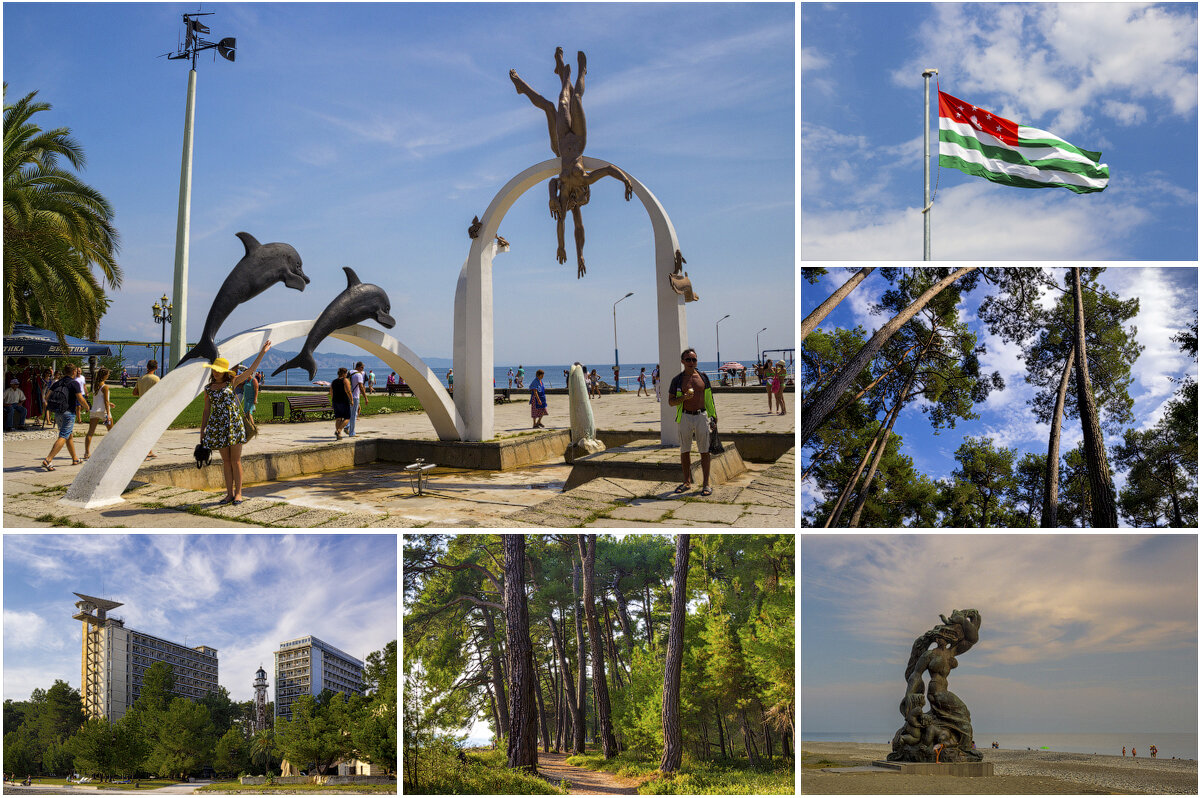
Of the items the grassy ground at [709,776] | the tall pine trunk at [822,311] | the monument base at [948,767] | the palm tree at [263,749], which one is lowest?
the palm tree at [263,749]

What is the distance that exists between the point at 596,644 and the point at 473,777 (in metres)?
2.62

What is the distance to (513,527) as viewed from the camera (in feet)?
20.9

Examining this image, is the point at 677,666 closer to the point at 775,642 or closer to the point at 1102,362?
the point at 775,642

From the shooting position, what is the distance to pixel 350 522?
22.0 feet

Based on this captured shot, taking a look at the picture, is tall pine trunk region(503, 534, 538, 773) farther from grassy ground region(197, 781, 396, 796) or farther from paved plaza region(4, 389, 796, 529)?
grassy ground region(197, 781, 396, 796)

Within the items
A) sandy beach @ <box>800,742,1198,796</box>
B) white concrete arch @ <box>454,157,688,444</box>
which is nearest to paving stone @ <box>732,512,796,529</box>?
sandy beach @ <box>800,742,1198,796</box>

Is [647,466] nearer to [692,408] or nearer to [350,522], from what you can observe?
[692,408]

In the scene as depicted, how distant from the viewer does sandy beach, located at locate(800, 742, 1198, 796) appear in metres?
5.79

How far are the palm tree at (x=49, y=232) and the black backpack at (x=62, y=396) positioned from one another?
29.7ft

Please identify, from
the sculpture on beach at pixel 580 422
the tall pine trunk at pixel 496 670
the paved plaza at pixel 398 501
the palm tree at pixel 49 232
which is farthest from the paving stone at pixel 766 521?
the palm tree at pixel 49 232

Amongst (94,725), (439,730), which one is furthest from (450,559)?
(94,725)

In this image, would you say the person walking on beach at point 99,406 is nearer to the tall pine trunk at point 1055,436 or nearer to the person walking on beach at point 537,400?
the person walking on beach at point 537,400

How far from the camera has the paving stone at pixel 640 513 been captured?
260 inches

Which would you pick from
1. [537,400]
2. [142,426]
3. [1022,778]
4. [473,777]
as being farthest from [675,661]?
[537,400]
